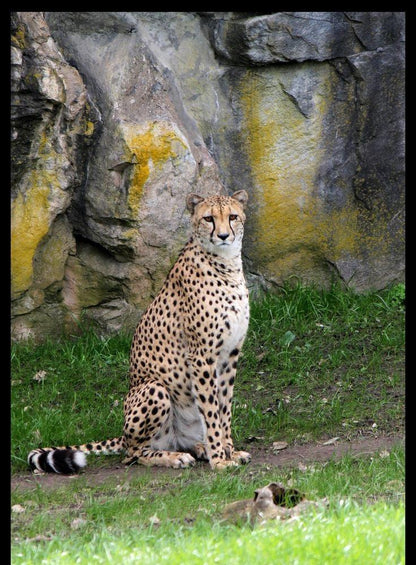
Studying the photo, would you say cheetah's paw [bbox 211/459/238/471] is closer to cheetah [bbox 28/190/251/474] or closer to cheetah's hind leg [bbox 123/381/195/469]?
cheetah [bbox 28/190/251/474]

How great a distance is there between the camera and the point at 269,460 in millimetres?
5949

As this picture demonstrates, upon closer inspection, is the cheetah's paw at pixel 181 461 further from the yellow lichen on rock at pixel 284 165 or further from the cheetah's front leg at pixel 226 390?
the yellow lichen on rock at pixel 284 165

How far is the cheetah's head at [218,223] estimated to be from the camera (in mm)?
5828

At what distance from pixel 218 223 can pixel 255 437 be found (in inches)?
60.1

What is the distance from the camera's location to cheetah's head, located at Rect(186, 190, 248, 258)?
19.1 ft

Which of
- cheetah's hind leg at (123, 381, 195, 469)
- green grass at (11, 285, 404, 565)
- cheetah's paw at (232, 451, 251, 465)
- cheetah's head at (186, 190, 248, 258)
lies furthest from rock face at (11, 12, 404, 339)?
cheetah's paw at (232, 451, 251, 465)

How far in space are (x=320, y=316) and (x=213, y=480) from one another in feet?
9.62

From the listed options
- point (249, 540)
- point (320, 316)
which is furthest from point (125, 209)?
point (249, 540)

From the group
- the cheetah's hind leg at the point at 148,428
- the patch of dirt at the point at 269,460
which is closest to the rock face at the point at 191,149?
the cheetah's hind leg at the point at 148,428

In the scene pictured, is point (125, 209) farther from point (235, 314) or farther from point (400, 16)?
point (400, 16)

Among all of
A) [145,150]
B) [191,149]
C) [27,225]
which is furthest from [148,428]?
[191,149]

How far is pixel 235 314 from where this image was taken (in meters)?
5.86

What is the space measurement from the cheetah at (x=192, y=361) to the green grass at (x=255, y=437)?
18 cm

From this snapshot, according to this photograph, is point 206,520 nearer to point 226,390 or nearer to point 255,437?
point 226,390
